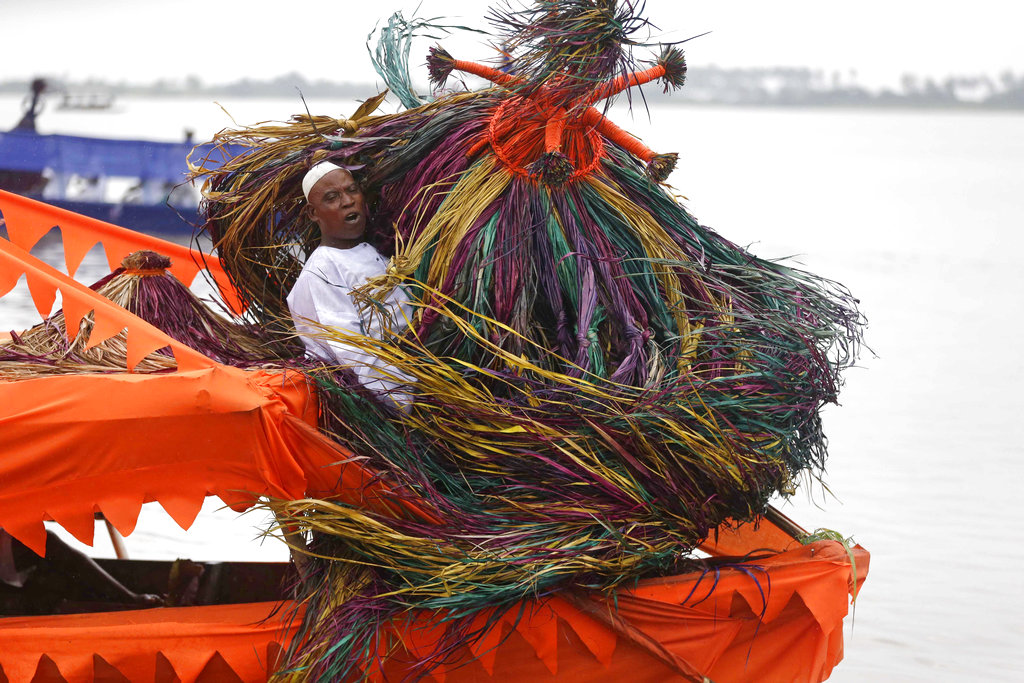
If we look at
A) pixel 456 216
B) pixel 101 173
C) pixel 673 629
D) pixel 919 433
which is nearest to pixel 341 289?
pixel 456 216

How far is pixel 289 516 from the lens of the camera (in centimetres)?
220

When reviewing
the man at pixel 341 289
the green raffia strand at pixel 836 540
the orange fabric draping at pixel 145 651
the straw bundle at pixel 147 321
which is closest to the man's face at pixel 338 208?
the man at pixel 341 289

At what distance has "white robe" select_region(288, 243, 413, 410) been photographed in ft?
7.64

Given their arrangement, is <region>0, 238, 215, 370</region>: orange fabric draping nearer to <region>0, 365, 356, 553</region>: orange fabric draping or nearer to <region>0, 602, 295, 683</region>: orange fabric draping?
<region>0, 365, 356, 553</region>: orange fabric draping

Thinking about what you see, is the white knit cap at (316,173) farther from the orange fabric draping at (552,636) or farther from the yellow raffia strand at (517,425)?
the orange fabric draping at (552,636)

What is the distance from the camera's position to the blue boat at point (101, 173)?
1066 centimetres

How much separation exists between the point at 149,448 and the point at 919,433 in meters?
4.57

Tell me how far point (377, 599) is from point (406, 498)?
208 mm

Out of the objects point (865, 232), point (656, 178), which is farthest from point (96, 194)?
point (656, 178)

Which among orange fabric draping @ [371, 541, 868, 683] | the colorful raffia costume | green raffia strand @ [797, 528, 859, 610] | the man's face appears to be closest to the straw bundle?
the colorful raffia costume

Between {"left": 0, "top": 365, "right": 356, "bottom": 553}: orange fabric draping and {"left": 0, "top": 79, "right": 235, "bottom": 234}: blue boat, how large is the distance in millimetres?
8729

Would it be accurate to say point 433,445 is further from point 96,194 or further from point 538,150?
point 96,194

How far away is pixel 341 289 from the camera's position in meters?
2.46

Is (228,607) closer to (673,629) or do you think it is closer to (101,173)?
(673,629)
